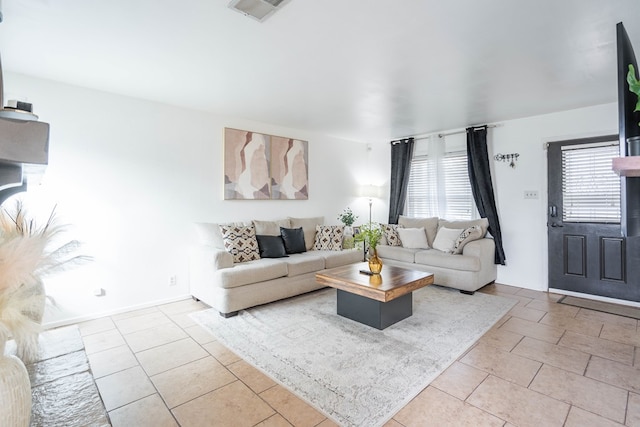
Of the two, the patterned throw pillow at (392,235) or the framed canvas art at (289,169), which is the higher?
the framed canvas art at (289,169)

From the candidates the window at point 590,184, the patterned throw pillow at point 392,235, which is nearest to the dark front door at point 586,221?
the window at point 590,184

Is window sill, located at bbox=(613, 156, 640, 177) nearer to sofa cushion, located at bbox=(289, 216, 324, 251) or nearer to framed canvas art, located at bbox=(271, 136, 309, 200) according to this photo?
sofa cushion, located at bbox=(289, 216, 324, 251)

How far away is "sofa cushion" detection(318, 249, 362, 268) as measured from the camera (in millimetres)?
4287

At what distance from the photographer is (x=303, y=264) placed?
13.0 feet

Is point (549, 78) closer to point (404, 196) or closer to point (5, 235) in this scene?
point (404, 196)

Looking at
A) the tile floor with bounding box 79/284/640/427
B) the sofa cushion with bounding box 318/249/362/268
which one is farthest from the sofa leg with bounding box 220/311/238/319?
the sofa cushion with bounding box 318/249/362/268

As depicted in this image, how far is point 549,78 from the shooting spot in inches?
121

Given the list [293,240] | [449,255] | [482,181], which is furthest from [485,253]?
[293,240]

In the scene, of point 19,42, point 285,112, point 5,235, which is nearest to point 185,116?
point 285,112

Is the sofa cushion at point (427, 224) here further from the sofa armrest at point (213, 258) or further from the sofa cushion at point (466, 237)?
the sofa armrest at point (213, 258)

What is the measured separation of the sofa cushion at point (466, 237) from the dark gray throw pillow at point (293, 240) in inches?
83.5

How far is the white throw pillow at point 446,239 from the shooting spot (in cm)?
456

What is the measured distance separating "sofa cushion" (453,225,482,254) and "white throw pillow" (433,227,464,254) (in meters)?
0.08

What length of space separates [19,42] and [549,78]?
4488mm
